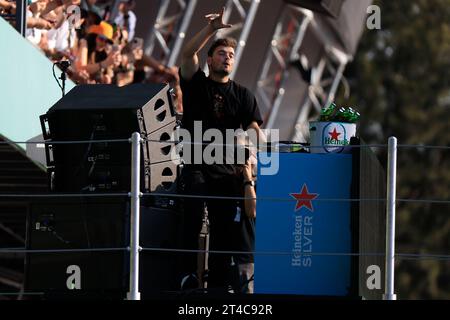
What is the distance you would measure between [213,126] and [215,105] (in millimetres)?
161

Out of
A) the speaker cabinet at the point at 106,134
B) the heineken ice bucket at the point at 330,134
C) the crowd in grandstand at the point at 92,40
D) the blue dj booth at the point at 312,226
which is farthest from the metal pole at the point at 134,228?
the crowd in grandstand at the point at 92,40

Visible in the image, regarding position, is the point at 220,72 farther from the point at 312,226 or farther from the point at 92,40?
the point at 92,40

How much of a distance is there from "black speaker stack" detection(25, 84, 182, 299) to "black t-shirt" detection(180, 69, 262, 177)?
15cm

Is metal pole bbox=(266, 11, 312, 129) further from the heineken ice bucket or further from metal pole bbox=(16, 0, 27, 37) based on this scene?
the heineken ice bucket

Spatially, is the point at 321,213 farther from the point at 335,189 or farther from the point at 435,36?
the point at 435,36

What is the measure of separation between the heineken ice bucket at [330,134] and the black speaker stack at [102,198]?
3.42 feet

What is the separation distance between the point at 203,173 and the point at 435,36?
104ft

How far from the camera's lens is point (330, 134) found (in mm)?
9492

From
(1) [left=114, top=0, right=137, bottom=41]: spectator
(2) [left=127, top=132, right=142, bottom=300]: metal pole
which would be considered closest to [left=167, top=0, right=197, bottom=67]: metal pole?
(1) [left=114, top=0, right=137, bottom=41]: spectator

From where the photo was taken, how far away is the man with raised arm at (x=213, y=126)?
9703mm
